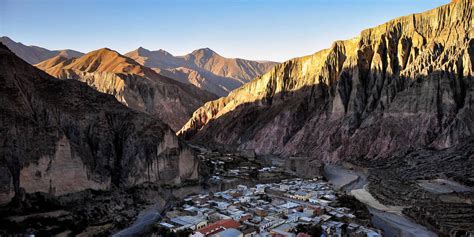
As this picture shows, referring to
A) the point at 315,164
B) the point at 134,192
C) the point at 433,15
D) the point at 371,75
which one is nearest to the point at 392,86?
the point at 371,75

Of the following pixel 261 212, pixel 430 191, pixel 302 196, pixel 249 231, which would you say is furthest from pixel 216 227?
pixel 430 191

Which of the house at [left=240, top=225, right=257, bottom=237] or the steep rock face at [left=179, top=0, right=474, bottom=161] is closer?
the house at [left=240, top=225, right=257, bottom=237]

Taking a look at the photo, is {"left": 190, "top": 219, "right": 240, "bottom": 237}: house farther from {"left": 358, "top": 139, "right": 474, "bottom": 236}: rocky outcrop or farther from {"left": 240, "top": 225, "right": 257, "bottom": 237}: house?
{"left": 358, "top": 139, "right": 474, "bottom": 236}: rocky outcrop

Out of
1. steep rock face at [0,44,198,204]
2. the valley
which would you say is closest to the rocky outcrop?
the valley

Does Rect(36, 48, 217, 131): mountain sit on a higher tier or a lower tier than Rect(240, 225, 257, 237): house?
higher

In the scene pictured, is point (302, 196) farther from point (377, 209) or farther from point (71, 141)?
point (71, 141)

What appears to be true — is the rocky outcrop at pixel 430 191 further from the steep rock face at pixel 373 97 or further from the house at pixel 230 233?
the house at pixel 230 233
